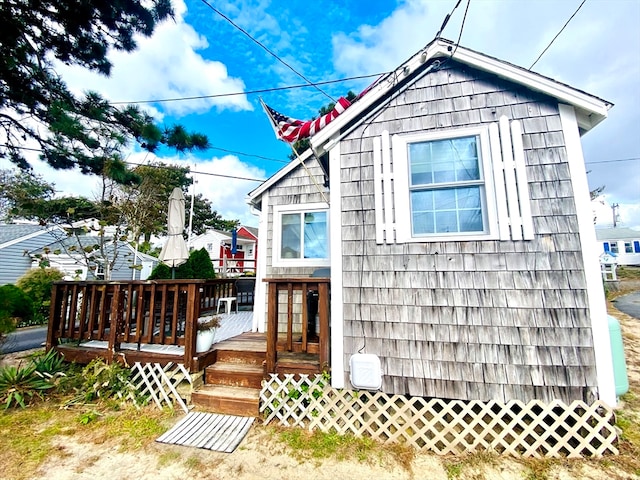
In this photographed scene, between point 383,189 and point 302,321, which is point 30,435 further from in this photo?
point 383,189

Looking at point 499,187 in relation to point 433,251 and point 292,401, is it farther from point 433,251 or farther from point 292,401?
point 292,401

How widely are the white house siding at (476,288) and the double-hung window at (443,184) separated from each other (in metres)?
0.16

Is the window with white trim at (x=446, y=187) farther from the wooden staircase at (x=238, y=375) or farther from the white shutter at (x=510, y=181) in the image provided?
the wooden staircase at (x=238, y=375)

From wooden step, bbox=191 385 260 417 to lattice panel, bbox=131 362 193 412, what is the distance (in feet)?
0.71

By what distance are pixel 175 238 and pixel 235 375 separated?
2.60 metres

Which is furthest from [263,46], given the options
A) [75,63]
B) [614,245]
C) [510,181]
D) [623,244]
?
[623,244]

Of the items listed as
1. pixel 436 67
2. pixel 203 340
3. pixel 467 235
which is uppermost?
pixel 436 67

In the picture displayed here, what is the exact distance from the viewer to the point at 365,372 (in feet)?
9.59

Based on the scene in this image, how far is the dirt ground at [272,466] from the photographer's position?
7.47ft

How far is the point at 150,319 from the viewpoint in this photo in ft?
11.8

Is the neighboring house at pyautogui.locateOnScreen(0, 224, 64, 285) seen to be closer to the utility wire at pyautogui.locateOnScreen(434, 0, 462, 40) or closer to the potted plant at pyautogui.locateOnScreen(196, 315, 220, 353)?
the potted plant at pyautogui.locateOnScreen(196, 315, 220, 353)

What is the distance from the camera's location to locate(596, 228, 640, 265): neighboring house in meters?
26.5

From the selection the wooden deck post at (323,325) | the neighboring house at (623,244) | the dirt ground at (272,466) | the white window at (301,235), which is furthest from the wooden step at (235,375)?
the neighboring house at (623,244)

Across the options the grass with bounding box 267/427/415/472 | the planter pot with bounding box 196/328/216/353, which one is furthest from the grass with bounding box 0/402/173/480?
the grass with bounding box 267/427/415/472
